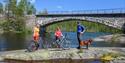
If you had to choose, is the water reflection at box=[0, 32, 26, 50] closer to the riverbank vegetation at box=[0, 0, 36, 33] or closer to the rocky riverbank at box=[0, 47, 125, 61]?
the rocky riverbank at box=[0, 47, 125, 61]

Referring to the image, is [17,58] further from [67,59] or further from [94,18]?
[94,18]

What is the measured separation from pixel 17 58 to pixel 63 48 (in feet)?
18.1

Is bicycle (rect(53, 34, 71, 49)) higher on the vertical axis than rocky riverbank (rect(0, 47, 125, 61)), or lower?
higher

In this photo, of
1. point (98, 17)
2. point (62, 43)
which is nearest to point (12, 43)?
point (62, 43)

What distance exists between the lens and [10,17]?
142125 mm

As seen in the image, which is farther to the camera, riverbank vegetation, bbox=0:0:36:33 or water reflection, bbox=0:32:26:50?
riverbank vegetation, bbox=0:0:36:33

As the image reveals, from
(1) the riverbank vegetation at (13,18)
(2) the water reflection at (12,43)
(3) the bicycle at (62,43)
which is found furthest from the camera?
(1) the riverbank vegetation at (13,18)

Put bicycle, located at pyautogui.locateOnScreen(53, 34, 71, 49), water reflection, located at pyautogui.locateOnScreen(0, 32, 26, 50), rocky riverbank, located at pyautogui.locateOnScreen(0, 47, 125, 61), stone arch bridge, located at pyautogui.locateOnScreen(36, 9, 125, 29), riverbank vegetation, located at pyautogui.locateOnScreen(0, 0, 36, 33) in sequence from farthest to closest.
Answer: riverbank vegetation, located at pyautogui.locateOnScreen(0, 0, 36, 33) → stone arch bridge, located at pyautogui.locateOnScreen(36, 9, 125, 29) → water reflection, located at pyautogui.locateOnScreen(0, 32, 26, 50) → bicycle, located at pyautogui.locateOnScreen(53, 34, 71, 49) → rocky riverbank, located at pyautogui.locateOnScreen(0, 47, 125, 61)

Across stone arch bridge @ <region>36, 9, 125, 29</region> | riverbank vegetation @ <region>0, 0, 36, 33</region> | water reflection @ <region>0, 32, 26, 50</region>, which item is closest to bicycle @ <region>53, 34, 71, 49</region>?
water reflection @ <region>0, 32, 26, 50</region>

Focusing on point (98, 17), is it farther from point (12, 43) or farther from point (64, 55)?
point (64, 55)

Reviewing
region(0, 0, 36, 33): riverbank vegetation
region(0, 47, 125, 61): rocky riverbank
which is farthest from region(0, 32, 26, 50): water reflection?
region(0, 0, 36, 33): riverbank vegetation

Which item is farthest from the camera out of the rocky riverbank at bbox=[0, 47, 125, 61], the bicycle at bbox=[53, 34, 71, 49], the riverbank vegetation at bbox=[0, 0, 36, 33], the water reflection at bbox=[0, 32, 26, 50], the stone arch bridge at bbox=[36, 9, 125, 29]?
the riverbank vegetation at bbox=[0, 0, 36, 33]

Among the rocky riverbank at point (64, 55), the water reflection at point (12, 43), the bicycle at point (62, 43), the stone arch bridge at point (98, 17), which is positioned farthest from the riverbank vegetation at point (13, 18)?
the rocky riverbank at point (64, 55)

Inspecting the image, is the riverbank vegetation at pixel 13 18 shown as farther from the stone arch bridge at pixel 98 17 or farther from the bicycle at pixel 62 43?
the bicycle at pixel 62 43
